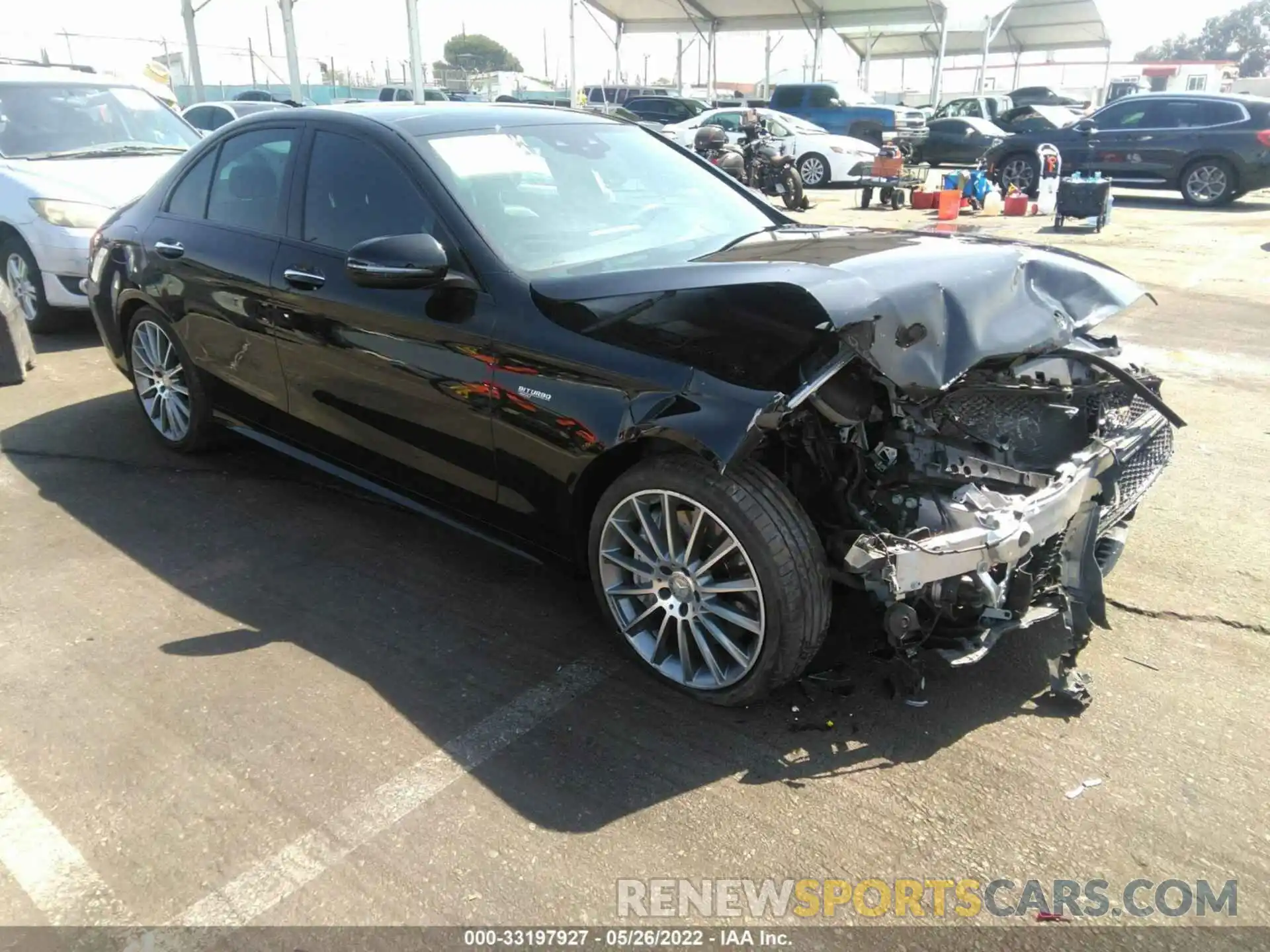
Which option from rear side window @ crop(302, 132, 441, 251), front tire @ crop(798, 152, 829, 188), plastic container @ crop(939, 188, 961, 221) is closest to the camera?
rear side window @ crop(302, 132, 441, 251)

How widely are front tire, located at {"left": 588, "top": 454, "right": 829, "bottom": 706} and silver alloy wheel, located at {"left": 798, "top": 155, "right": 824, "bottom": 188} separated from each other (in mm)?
17663

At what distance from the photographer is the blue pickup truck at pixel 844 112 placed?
81.1ft

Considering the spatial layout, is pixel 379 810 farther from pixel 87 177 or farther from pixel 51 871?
pixel 87 177

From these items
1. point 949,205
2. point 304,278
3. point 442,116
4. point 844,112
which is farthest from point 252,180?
point 844,112

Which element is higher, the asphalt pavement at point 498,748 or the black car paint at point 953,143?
the black car paint at point 953,143

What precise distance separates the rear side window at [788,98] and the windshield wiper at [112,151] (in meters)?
22.0

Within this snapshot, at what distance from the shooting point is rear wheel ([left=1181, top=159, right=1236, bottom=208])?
49.9 feet

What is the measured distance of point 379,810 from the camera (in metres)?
2.54

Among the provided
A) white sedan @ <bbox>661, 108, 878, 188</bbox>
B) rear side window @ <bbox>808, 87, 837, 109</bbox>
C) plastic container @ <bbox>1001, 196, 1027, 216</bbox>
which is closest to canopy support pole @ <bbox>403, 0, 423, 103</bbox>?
white sedan @ <bbox>661, 108, 878, 188</bbox>

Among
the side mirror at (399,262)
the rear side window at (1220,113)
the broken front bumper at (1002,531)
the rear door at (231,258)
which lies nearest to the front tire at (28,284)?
the rear door at (231,258)

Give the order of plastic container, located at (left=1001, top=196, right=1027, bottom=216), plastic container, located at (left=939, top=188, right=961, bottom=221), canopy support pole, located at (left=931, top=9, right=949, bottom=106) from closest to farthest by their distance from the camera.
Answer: plastic container, located at (left=939, top=188, right=961, bottom=221) < plastic container, located at (left=1001, top=196, right=1027, bottom=216) < canopy support pole, located at (left=931, top=9, right=949, bottom=106)

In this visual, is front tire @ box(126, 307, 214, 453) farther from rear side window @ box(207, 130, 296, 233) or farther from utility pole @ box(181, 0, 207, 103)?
utility pole @ box(181, 0, 207, 103)

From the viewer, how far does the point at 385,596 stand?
3.66m

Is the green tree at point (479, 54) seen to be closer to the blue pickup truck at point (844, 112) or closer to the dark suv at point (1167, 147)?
the blue pickup truck at point (844, 112)
